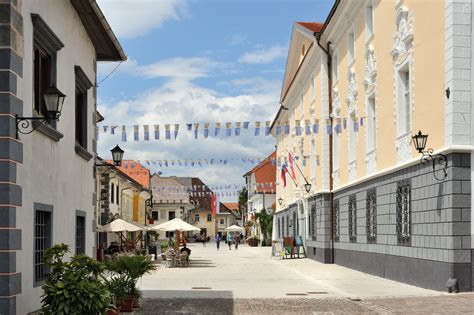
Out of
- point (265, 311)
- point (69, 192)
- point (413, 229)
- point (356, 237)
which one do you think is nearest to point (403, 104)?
point (413, 229)

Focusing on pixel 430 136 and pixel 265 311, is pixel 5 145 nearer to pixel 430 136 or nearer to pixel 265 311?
pixel 265 311

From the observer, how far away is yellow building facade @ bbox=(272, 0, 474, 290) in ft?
52.0

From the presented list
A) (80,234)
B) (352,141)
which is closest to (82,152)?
(80,234)

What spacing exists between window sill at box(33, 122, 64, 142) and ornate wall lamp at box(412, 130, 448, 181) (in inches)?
330

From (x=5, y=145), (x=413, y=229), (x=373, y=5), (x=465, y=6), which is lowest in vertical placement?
(x=413, y=229)

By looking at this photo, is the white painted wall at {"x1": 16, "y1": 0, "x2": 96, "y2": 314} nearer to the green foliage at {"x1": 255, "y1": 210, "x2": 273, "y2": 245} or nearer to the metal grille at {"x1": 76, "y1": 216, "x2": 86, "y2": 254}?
the metal grille at {"x1": 76, "y1": 216, "x2": 86, "y2": 254}

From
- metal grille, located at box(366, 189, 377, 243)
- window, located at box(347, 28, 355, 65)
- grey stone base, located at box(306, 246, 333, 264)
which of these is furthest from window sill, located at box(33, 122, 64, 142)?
grey stone base, located at box(306, 246, 333, 264)

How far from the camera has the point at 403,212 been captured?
64.8 feet

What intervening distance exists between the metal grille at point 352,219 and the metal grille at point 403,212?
600 centimetres

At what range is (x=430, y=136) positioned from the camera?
17.2 metres

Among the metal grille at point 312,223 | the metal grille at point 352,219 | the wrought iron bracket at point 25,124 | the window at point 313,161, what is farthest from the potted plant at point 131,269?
the window at point 313,161

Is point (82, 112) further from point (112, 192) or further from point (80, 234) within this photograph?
point (112, 192)

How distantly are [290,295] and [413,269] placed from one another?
3.61 m

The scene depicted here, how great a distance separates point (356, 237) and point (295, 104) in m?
19.3
